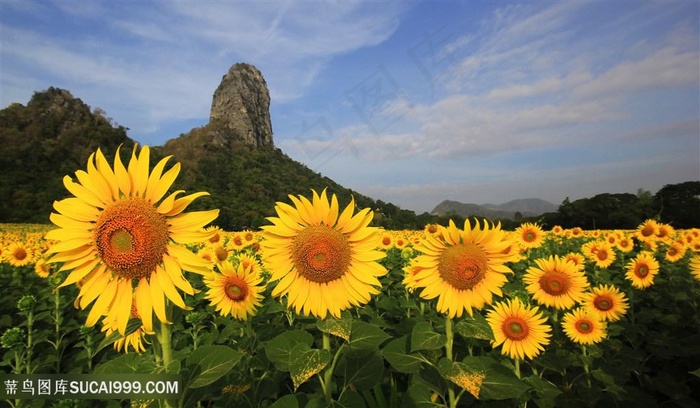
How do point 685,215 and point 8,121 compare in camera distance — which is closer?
point 685,215

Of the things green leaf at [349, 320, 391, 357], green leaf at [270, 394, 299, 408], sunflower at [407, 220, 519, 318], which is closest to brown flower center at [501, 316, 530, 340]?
sunflower at [407, 220, 519, 318]

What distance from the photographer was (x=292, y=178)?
75.5m

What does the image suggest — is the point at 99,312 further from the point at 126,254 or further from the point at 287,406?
the point at 287,406

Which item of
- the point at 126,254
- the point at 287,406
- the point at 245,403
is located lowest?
the point at 245,403

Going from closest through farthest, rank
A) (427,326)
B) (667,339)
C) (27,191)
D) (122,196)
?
(122,196)
(427,326)
(667,339)
(27,191)

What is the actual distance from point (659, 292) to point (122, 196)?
895 cm

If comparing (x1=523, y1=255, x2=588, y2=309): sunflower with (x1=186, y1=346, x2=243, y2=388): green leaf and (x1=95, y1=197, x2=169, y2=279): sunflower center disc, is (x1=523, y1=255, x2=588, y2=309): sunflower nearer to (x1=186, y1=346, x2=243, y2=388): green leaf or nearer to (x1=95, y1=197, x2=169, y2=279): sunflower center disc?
(x1=186, y1=346, x2=243, y2=388): green leaf

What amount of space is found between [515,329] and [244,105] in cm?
14451

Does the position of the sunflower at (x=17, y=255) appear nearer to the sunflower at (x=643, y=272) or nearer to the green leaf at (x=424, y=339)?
the green leaf at (x=424, y=339)

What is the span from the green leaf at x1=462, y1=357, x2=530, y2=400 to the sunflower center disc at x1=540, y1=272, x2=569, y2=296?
273cm

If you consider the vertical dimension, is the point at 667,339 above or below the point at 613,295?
below

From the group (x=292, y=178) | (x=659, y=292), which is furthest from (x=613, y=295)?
(x=292, y=178)

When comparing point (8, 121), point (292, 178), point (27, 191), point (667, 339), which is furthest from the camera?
point (292, 178)

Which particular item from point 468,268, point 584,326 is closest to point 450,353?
point 468,268
